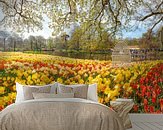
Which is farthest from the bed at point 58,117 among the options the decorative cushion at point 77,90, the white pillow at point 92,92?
the white pillow at point 92,92

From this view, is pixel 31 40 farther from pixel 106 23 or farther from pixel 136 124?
pixel 136 124

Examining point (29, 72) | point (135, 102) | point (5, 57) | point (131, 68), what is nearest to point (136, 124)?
point (135, 102)

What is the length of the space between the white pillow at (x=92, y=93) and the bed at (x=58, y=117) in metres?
1.12

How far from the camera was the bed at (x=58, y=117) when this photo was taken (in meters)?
4.89

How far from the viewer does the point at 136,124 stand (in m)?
6.71

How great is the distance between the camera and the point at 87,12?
6.91m

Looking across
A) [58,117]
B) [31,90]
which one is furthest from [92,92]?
[58,117]

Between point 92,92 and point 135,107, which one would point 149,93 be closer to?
point 135,107

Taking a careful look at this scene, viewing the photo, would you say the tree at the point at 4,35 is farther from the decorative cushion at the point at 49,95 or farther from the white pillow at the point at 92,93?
the white pillow at the point at 92,93

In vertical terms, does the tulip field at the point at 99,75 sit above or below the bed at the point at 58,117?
above

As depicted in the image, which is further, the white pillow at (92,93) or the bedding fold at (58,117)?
the white pillow at (92,93)

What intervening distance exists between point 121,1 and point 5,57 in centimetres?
225

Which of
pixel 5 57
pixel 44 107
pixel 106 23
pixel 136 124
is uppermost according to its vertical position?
pixel 106 23

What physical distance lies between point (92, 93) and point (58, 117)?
4.71 feet
